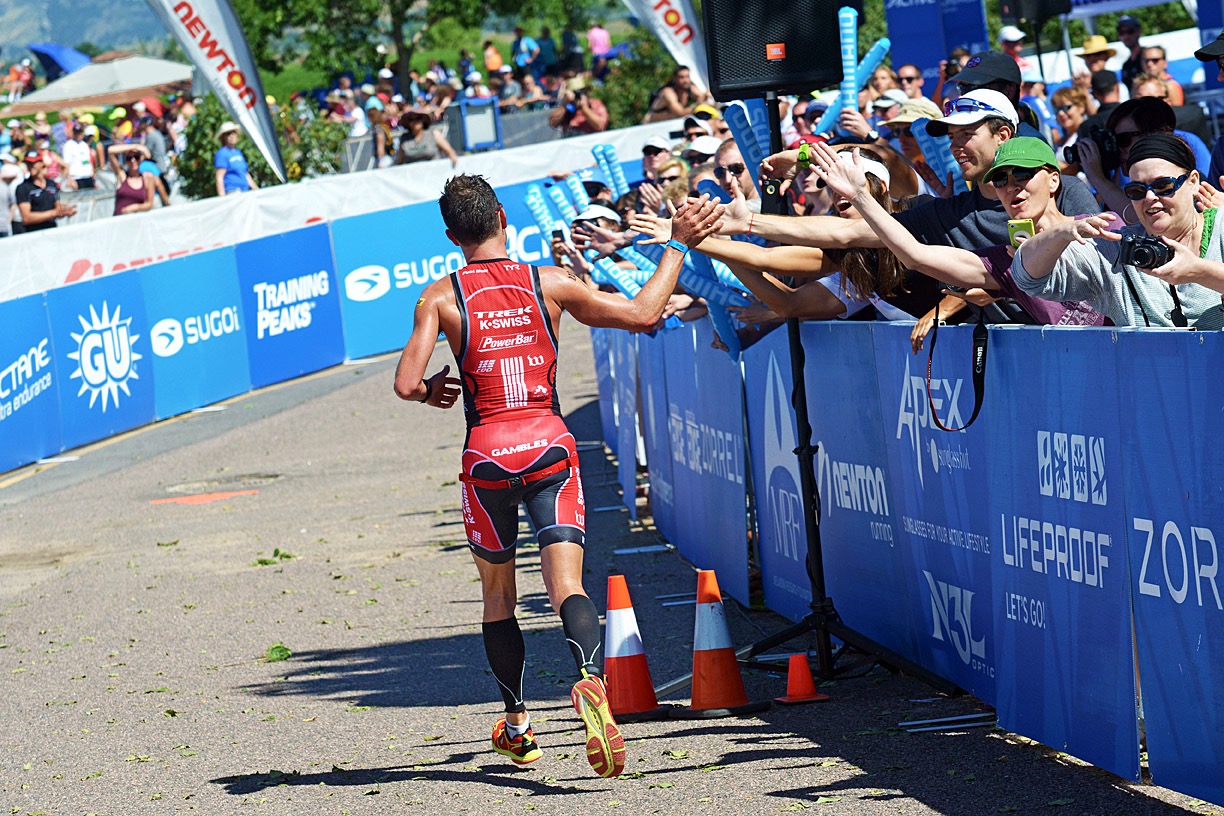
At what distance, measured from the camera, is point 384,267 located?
23078 mm

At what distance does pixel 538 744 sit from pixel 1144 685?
2.61 metres

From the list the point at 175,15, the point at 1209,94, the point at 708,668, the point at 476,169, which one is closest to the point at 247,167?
the point at 476,169

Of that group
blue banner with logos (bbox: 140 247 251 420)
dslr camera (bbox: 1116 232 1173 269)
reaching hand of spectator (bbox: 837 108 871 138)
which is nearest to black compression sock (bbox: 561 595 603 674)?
dslr camera (bbox: 1116 232 1173 269)

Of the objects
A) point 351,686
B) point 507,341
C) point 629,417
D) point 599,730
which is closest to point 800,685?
point 599,730

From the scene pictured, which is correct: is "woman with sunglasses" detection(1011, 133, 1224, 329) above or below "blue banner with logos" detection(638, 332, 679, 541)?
above

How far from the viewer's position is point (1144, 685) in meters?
5.39

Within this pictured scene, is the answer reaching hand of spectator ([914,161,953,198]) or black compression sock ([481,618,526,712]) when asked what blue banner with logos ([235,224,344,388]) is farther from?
black compression sock ([481,618,526,712])

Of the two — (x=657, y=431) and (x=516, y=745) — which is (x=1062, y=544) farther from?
(x=657, y=431)

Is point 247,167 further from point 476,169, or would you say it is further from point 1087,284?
point 1087,284

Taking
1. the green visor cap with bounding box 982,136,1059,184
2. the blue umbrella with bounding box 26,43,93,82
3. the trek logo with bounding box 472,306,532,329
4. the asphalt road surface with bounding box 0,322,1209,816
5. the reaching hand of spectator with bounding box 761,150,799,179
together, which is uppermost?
the blue umbrella with bounding box 26,43,93,82

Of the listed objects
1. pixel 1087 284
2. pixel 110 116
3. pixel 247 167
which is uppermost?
pixel 110 116

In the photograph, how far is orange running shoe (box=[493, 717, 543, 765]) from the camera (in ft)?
22.1

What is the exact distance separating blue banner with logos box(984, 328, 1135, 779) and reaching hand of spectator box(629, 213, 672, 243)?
1.36 metres

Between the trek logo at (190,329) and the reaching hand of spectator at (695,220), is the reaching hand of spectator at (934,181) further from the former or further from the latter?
the trek logo at (190,329)
